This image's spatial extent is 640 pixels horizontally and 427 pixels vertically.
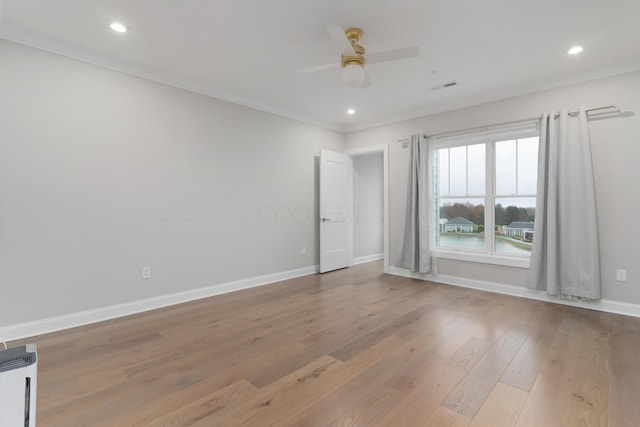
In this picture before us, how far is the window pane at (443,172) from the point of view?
4.75 meters

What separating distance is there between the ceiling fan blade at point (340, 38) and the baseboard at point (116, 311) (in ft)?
10.3

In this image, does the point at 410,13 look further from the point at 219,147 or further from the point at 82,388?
the point at 82,388

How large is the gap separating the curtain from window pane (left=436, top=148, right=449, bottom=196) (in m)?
1.27

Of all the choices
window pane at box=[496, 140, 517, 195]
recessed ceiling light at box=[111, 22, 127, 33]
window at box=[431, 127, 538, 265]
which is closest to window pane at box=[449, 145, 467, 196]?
window at box=[431, 127, 538, 265]

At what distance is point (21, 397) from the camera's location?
1.19m

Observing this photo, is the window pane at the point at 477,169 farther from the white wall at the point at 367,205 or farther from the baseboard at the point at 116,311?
the baseboard at the point at 116,311

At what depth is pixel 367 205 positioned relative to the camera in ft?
21.6

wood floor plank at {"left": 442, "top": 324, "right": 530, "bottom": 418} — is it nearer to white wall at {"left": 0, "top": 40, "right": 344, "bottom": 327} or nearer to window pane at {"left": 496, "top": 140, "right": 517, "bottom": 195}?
window pane at {"left": 496, "top": 140, "right": 517, "bottom": 195}

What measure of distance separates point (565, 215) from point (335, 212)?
10.6 feet

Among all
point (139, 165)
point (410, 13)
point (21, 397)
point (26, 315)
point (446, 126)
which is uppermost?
point (410, 13)

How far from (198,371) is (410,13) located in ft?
10.2

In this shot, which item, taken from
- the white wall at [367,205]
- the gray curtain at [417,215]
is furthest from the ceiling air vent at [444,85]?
the white wall at [367,205]

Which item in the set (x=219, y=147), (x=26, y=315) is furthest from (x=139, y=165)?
(x=26, y=315)

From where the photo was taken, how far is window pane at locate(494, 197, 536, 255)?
3.97m
